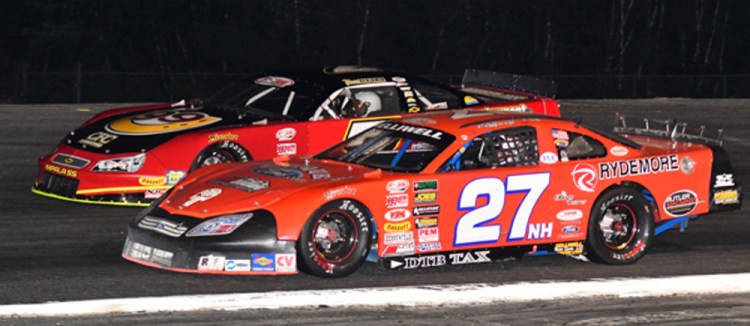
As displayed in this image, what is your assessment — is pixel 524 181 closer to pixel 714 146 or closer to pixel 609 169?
pixel 609 169

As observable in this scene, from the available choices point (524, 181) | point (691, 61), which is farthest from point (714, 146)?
point (691, 61)

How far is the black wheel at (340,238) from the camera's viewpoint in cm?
856

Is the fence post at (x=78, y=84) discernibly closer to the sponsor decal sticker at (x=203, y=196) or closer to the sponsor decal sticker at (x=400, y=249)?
the sponsor decal sticker at (x=203, y=196)

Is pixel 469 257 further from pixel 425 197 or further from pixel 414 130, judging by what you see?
pixel 414 130

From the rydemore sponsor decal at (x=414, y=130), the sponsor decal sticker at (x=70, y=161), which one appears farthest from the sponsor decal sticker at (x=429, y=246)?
the sponsor decal sticker at (x=70, y=161)

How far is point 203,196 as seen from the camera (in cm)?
893

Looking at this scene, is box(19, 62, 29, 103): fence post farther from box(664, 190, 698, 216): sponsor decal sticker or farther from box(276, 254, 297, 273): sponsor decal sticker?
box(276, 254, 297, 273): sponsor decal sticker

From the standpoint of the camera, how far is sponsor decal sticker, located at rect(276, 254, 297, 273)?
8.44 metres

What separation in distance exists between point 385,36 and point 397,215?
37.7 meters

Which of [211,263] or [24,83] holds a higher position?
[24,83]

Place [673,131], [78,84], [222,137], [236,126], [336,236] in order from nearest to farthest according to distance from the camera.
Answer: [336,236], [673,131], [222,137], [236,126], [78,84]

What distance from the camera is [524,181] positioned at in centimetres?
924

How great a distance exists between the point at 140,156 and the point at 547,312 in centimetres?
519

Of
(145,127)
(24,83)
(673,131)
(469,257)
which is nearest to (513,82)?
(673,131)
